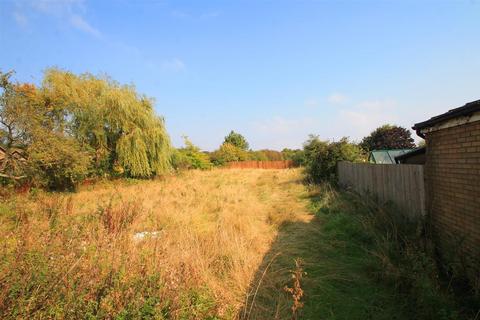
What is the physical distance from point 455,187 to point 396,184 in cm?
252

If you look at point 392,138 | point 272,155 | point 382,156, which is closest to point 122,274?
point 382,156

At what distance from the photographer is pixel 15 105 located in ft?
38.1

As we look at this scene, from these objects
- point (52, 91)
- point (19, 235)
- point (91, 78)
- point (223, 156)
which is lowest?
point (19, 235)

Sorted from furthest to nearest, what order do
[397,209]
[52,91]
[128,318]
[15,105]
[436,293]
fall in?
[52,91] → [15,105] → [397,209] → [436,293] → [128,318]

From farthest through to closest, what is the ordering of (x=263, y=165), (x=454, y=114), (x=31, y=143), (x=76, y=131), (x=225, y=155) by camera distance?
1. (x=225, y=155)
2. (x=263, y=165)
3. (x=76, y=131)
4. (x=31, y=143)
5. (x=454, y=114)

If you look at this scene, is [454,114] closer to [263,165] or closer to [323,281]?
[323,281]

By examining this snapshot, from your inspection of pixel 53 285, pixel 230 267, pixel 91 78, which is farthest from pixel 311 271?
pixel 91 78

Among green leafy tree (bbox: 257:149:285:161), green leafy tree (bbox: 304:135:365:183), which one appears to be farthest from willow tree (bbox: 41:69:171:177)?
green leafy tree (bbox: 257:149:285:161)

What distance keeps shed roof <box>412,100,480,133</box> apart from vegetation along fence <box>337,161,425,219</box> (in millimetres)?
855

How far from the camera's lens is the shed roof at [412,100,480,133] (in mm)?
3471

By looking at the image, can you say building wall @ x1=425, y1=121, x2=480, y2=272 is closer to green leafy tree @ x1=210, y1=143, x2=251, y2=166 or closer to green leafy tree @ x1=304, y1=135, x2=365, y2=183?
green leafy tree @ x1=304, y1=135, x2=365, y2=183

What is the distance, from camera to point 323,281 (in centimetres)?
403

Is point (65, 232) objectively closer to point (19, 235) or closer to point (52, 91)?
point (19, 235)

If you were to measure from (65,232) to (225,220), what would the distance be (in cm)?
361
